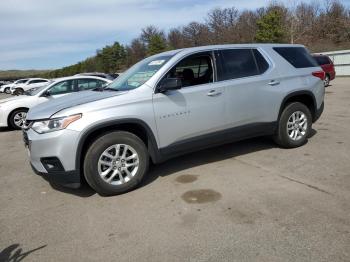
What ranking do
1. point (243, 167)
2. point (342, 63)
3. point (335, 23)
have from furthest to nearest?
point (335, 23) < point (342, 63) < point (243, 167)

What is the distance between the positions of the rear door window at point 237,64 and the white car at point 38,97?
6301 mm

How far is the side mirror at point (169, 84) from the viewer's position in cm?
484

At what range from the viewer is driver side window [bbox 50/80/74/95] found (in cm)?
1108

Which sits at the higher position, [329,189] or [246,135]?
[246,135]

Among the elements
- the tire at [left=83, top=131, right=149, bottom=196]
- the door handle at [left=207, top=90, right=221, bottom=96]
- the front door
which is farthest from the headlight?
the door handle at [left=207, top=90, right=221, bottom=96]

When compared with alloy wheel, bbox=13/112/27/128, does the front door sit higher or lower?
higher

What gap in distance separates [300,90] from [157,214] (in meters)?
3.52

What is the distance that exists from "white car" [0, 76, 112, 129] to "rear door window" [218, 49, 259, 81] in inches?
248

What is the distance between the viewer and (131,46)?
74.4 m

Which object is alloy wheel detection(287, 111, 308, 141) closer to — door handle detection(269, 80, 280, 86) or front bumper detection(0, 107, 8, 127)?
door handle detection(269, 80, 280, 86)

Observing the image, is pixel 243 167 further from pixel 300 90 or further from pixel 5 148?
pixel 5 148

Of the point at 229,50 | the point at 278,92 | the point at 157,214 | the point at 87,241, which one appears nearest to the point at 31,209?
the point at 87,241

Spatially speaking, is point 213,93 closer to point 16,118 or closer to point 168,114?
point 168,114

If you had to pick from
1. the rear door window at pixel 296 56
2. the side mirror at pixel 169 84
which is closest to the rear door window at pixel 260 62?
the rear door window at pixel 296 56
